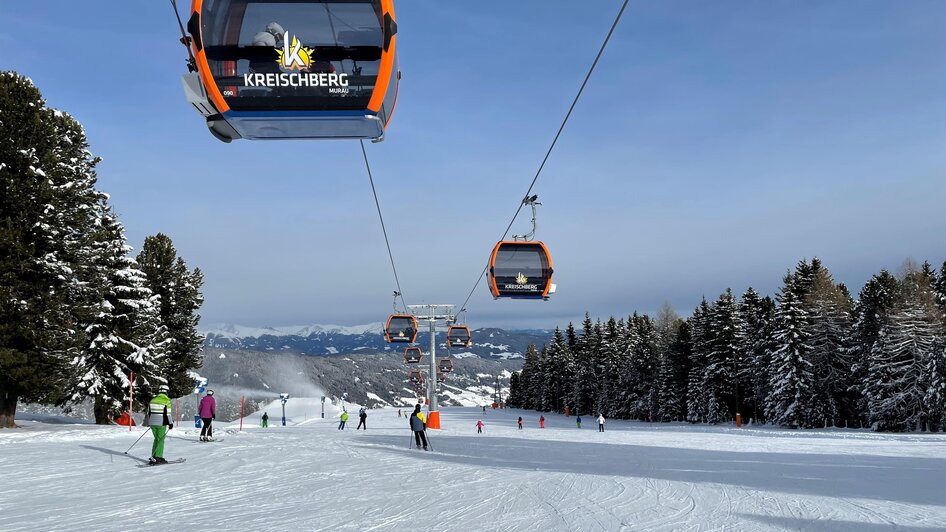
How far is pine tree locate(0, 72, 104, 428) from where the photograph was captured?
896 inches

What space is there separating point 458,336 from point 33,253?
34.8 metres

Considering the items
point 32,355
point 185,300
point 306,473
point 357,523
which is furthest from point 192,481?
point 185,300

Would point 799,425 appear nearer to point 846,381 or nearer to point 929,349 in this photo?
point 846,381

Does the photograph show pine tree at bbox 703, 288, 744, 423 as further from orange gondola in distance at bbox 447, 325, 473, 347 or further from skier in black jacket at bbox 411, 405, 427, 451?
skier in black jacket at bbox 411, 405, 427, 451

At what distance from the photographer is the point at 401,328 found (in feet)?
156

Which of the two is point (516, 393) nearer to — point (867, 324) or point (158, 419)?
point (867, 324)

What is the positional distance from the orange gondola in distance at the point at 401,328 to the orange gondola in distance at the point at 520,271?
24343mm

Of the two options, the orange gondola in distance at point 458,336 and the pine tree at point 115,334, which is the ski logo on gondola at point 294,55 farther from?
the orange gondola in distance at point 458,336

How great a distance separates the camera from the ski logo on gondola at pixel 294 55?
735 centimetres

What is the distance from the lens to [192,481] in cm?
1285

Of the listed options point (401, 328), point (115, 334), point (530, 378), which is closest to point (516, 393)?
point (530, 378)

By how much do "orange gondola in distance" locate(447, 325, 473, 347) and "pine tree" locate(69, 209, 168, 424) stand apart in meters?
24.4

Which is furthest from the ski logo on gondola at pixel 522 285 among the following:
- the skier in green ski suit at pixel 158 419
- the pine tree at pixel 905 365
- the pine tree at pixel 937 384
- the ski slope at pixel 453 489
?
the pine tree at pixel 937 384

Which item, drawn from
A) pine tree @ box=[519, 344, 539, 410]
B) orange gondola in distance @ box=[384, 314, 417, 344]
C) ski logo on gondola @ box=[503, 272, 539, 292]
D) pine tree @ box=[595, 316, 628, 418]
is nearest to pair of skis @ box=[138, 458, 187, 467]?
ski logo on gondola @ box=[503, 272, 539, 292]
